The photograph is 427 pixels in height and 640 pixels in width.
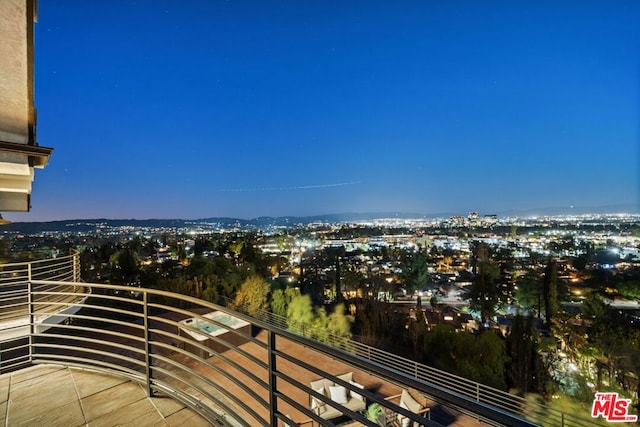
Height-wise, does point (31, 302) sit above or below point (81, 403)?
above

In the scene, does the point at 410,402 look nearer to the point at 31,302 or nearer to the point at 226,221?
the point at 31,302

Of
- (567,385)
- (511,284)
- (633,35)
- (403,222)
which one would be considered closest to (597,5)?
(633,35)

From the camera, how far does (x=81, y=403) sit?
2.64 meters

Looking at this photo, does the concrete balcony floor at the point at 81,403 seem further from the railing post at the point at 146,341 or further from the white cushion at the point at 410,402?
the white cushion at the point at 410,402

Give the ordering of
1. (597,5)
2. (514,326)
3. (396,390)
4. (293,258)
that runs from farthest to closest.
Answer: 1. (293,258)
2. (597,5)
3. (514,326)
4. (396,390)

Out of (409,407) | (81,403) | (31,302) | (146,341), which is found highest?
(31,302)

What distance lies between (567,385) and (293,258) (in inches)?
1802

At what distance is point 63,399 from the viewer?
2725mm

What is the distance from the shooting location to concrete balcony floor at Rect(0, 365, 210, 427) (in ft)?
7.88


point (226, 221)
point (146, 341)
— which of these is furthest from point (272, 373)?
point (226, 221)

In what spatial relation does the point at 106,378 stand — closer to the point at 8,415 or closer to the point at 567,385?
the point at 8,415

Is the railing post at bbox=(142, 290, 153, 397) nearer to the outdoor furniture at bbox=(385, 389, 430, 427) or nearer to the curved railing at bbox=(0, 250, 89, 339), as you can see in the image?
the curved railing at bbox=(0, 250, 89, 339)

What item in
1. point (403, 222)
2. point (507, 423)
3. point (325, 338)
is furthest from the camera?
point (403, 222)

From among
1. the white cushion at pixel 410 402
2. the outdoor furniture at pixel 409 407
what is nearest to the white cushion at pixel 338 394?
the outdoor furniture at pixel 409 407
